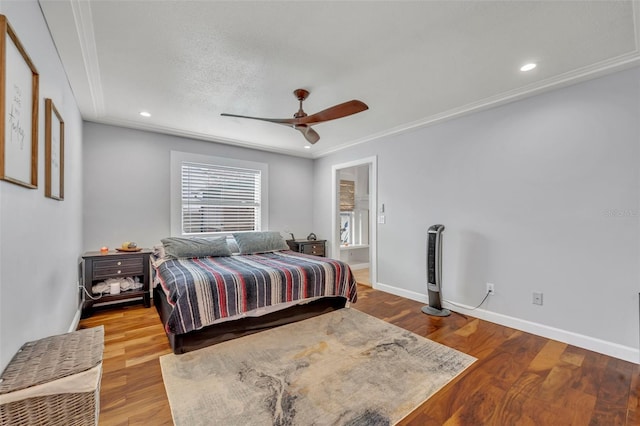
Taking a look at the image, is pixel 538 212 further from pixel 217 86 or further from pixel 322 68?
pixel 217 86

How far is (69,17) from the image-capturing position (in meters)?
1.76

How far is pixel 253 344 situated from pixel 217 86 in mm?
2459

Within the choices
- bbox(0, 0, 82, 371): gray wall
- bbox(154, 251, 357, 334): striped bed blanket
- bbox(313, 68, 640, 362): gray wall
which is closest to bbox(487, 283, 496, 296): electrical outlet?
bbox(313, 68, 640, 362): gray wall

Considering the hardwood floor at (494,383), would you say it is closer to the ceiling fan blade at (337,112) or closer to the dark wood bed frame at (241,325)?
the dark wood bed frame at (241,325)

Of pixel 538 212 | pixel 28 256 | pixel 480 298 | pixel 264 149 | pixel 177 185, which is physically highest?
pixel 264 149

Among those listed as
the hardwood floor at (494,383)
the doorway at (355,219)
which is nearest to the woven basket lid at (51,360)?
the hardwood floor at (494,383)

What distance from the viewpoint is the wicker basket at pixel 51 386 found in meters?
0.99

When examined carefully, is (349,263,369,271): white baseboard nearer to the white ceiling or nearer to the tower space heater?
the tower space heater

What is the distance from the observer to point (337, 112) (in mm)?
2441

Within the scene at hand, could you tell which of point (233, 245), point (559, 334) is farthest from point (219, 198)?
point (559, 334)

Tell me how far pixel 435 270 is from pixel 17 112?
3.61m

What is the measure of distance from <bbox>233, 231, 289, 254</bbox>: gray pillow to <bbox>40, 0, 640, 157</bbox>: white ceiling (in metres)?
1.82

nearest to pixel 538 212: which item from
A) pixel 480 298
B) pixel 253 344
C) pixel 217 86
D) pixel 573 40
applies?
pixel 480 298

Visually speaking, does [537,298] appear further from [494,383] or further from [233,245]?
[233,245]
